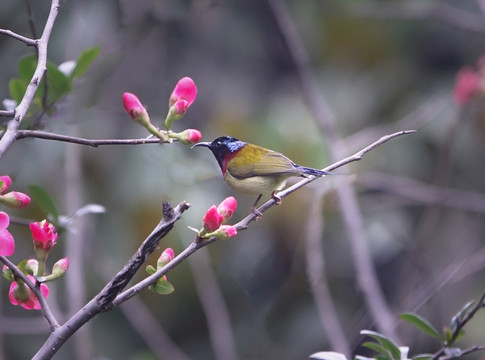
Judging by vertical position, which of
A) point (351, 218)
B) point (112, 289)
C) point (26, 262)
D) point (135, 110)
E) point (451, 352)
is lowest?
point (451, 352)

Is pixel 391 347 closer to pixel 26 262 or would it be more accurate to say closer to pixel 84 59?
pixel 26 262

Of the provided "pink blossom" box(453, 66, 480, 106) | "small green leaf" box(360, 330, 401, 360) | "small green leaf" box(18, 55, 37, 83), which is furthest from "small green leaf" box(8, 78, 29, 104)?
"pink blossom" box(453, 66, 480, 106)

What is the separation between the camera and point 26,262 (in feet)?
4.59

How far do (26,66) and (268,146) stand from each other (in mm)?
2295

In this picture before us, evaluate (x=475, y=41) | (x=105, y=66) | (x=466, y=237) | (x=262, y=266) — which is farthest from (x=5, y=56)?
(x=475, y=41)

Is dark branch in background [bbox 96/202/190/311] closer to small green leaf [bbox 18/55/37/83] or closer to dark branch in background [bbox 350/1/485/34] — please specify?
small green leaf [bbox 18/55/37/83]

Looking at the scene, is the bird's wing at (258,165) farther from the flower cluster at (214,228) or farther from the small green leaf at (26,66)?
the flower cluster at (214,228)

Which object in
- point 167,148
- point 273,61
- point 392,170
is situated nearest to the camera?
point 167,148

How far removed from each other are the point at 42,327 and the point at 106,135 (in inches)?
55.4

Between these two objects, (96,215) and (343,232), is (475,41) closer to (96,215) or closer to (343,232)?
(343,232)

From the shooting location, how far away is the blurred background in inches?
146

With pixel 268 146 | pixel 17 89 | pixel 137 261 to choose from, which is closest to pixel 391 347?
pixel 137 261

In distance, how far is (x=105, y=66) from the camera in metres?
4.18

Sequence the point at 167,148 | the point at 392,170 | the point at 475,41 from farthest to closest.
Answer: the point at 475,41 → the point at 392,170 → the point at 167,148
